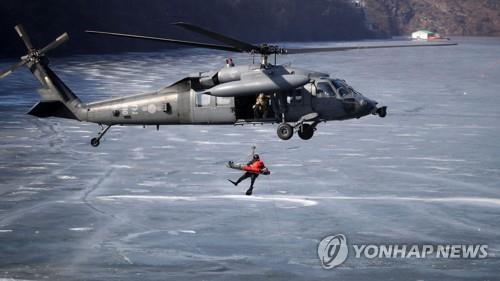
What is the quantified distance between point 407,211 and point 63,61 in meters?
123

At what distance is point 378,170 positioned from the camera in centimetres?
9944

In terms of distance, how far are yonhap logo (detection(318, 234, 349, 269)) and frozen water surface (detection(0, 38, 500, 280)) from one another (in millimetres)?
1028

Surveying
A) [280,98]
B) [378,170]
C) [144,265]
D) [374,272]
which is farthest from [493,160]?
[280,98]

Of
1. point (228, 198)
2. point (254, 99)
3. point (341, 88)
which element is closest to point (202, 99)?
point (254, 99)

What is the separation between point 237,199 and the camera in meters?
88.6

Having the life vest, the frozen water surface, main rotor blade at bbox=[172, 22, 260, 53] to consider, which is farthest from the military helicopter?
the frozen water surface

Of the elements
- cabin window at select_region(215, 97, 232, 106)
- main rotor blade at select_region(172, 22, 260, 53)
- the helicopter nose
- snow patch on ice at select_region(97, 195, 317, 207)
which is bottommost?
snow patch on ice at select_region(97, 195, 317, 207)

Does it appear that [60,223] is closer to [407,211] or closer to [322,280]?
[322,280]

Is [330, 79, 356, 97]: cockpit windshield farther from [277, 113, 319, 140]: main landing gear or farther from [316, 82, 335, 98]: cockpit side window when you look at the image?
[277, 113, 319, 140]: main landing gear

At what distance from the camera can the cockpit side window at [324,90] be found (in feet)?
159

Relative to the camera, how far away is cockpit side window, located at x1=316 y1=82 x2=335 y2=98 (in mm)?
48344

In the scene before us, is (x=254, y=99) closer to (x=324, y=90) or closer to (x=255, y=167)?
(x=324, y=90)

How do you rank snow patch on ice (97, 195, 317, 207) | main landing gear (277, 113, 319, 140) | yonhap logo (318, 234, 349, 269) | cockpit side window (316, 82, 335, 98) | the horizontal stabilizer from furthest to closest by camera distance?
snow patch on ice (97, 195, 317, 207), yonhap logo (318, 234, 349, 269), the horizontal stabilizer, cockpit side window (316, 82, 335, 98), main landing gear (277, 113, 319, 140)

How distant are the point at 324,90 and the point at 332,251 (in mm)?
27345
